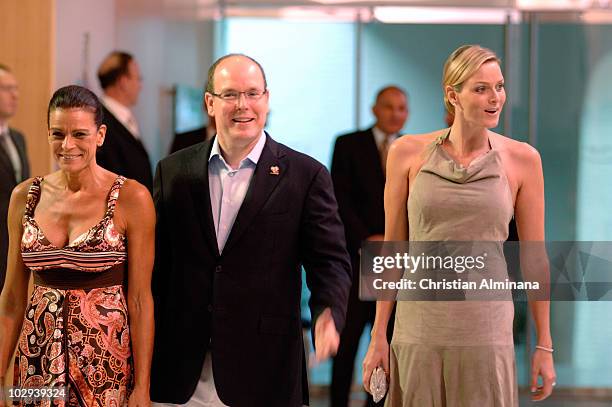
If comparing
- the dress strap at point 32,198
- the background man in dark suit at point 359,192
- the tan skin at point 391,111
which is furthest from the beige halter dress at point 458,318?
the tan skin at point 391,111

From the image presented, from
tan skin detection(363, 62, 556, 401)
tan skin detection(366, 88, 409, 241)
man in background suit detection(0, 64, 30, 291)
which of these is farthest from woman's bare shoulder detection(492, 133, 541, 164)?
man in background suit detection(0, 64, 30, 291)

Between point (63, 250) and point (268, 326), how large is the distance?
Result: 2.23 feet

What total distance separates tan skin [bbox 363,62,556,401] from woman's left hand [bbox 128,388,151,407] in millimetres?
696

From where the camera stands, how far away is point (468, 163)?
3.45m

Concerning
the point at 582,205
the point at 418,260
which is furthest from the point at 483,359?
the point at 582,205

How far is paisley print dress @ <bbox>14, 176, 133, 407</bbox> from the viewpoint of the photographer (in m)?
3.47

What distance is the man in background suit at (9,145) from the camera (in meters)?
5.84

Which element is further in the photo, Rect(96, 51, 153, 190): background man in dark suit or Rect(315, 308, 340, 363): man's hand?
Rect(96, 51, 153, 190): background man in dark suit

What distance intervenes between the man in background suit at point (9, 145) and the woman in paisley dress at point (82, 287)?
2.23 meters

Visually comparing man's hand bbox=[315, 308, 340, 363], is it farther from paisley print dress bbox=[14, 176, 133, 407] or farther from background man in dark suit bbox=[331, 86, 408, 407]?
background man in dark suit bbox=[331, 86, 408, 407]

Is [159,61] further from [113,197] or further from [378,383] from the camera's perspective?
[378,383]

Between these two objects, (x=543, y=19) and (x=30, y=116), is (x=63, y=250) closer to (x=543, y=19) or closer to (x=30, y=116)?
(x=30, y=116)

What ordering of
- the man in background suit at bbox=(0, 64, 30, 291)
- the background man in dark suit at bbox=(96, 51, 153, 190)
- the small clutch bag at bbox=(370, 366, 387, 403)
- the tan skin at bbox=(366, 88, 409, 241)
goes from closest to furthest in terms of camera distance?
1. the small clutch bag at bbox=(370, 366, 387, 403)
2. the man in background suit at bbox=(0, 64, 30, 291)
3. the background man in dark suit at bbox=(96, 51, 153, 190)
4. the tan skin at bbox=(366, 88, 409, 241)

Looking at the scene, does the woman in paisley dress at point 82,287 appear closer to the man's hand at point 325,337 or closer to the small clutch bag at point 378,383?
the man's hand at point 325,337
